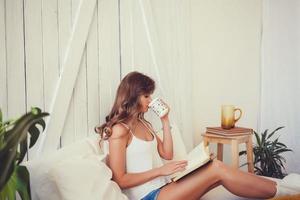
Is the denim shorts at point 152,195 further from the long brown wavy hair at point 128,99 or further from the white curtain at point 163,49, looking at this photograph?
the white curtain at point 163,49

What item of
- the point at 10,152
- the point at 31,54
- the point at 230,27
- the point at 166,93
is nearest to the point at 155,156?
the point at 166,93

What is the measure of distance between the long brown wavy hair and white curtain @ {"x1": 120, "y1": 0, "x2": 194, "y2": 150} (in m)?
0.28

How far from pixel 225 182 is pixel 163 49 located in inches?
41.7

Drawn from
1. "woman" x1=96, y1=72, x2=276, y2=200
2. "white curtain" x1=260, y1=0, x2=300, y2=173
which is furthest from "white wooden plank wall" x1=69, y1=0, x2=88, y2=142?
"white curtain" x1=260, y1=0, x2=300, y2=173

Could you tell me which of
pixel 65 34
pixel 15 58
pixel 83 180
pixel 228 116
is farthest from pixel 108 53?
pixel 228 116

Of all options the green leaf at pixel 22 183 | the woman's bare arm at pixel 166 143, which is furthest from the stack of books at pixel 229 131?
the green leaf at pixel 22 183

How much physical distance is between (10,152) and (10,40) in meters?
0.83

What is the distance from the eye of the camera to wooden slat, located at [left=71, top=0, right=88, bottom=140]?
5.56 ft

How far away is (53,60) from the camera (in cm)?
156

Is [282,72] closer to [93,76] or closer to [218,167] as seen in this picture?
[218,167]

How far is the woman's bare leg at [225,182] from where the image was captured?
154 cm

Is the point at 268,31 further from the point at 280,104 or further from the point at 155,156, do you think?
the point at 155,156

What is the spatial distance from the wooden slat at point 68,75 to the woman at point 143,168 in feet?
0.76

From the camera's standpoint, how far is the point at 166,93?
7.36 feet
